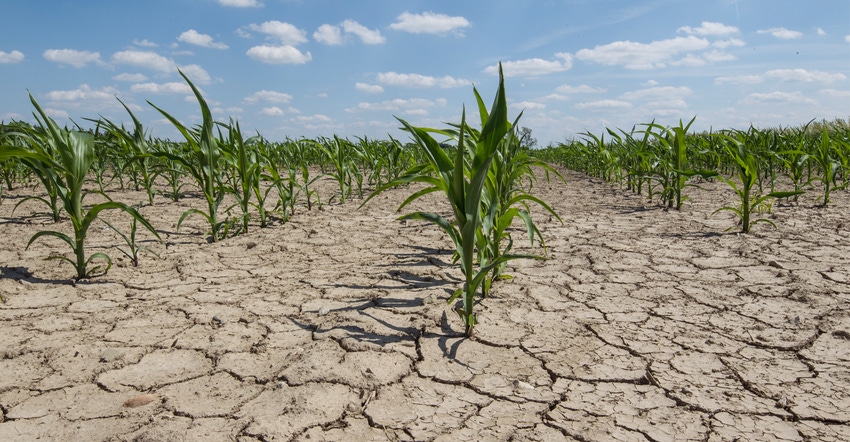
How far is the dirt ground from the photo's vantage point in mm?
1234

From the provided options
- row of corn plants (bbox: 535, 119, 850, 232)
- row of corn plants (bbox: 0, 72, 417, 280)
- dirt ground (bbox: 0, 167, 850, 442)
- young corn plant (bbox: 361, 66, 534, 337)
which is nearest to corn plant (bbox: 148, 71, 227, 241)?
row of corn plants (bbox: 0, 72, 417, 280)

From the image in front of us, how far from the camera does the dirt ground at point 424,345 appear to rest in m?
1.23

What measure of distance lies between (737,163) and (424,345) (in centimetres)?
252

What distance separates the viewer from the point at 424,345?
1.62 metres

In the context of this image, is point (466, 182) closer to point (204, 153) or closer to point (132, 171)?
point (204, 153)

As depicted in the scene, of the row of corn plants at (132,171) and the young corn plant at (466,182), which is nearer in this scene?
the young corn plant at (466,182)

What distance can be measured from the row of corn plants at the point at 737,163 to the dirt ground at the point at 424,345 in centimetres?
55

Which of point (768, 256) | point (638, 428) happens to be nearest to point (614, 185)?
point (768, 256)

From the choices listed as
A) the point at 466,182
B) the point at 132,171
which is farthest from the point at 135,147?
the point at 466,182

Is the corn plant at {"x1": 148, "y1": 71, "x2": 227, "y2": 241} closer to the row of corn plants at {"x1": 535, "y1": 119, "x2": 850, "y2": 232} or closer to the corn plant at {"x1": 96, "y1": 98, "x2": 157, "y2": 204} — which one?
the corn plant at {"x1": 96, "y1": 98, "x2": 157, "y2": 204}

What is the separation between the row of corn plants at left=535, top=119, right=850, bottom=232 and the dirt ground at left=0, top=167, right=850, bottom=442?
1.80 feet

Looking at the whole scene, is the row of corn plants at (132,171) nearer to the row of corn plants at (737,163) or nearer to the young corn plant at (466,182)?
the young corn plant at (466,182)

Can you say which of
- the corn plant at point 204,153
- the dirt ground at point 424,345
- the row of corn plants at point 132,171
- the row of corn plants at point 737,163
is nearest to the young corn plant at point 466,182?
the dirt ground at point 424,345

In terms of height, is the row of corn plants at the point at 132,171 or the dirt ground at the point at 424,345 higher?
the row of corn plants at the point at 132,171
